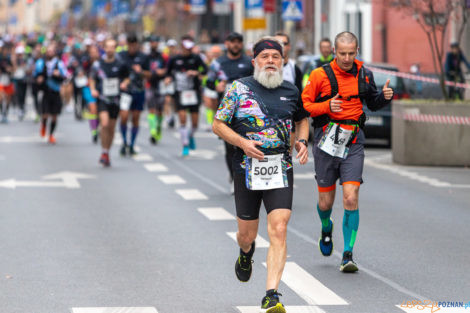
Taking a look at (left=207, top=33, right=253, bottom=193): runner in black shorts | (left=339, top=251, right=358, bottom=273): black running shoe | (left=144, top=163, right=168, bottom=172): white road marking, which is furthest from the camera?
(left=144, top=163, right=168, bottom=172): white road marking

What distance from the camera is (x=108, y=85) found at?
17.4 metres

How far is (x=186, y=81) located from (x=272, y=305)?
12.5 metres

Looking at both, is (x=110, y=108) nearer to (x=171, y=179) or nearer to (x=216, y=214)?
(x=171, y=179)

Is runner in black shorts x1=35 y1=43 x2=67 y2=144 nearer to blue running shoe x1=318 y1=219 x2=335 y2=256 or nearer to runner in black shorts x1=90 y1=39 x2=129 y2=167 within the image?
runner in black shorts x1=90 y1=39 x2=129 y2=167

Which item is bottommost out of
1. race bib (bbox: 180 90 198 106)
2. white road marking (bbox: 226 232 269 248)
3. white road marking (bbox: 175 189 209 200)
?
white road marking (bbox: 175 189 209 200)

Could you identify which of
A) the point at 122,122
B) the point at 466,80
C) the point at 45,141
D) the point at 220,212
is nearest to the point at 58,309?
the point at 220,212

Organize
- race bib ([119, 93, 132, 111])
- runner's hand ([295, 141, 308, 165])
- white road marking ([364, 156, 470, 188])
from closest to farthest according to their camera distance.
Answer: runner's hand ([295, 141, 308, 165]) < white road marking ([364, 156, 470, 188]) < race bib ([119, 93, 132, 111])

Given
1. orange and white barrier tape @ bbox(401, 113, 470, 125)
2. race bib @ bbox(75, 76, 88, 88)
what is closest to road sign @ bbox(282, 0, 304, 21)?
race bib @ bbox(75, 76, 88, 88)

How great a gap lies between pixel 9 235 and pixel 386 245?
322cm

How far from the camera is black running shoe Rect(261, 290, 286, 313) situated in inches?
265

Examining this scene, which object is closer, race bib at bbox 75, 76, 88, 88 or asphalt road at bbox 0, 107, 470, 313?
asphalt road at bbox 0, 107, 470, 313

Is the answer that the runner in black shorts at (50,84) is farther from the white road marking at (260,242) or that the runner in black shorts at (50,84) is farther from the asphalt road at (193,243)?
the white road marking at (260,242)


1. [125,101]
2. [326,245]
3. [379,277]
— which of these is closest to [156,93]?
[125,101]

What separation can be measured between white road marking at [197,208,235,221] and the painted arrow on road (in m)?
2.82
